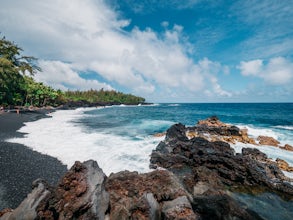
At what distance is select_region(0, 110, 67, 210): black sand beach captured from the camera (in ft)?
28.9

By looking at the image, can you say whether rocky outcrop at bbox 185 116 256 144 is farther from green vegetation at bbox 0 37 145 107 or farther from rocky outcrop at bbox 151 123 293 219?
green vegetation at bbox 0 37 145 107

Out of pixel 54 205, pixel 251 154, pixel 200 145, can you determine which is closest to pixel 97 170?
pixel 54 205

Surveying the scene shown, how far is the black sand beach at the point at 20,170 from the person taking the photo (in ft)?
28.9

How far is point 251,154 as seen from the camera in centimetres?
1650

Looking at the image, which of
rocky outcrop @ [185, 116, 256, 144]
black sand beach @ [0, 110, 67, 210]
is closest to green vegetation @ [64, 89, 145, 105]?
rocky outcrop @ [185, 116, 256, 144]

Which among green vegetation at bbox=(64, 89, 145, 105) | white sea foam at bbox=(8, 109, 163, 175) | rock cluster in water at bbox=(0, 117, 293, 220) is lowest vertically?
white sea foam at bbox=(8, 109, 163, 175)

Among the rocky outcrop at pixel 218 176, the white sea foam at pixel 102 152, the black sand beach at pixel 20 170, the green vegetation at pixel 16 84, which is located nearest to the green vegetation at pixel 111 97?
the green vegetation at pixel 16 84

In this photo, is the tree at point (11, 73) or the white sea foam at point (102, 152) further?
the tree at point (11, 73)

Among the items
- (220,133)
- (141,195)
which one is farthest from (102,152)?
(220,133)

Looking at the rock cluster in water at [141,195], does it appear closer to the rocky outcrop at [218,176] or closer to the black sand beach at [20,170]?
the rocky outcrop at [218,176]

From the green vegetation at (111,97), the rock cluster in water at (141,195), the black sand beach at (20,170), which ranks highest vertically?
the green vegetation at (111,97)

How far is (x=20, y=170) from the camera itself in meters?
11.4

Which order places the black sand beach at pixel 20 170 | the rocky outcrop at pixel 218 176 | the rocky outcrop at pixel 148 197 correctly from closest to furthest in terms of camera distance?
1. the rocky outcrop at pixel 148 197
2. the rocky outcrop at pixel 218 176
3. the black sand beach at pixel 20 170

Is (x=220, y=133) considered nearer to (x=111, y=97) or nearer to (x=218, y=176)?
(x=218, y=176)
